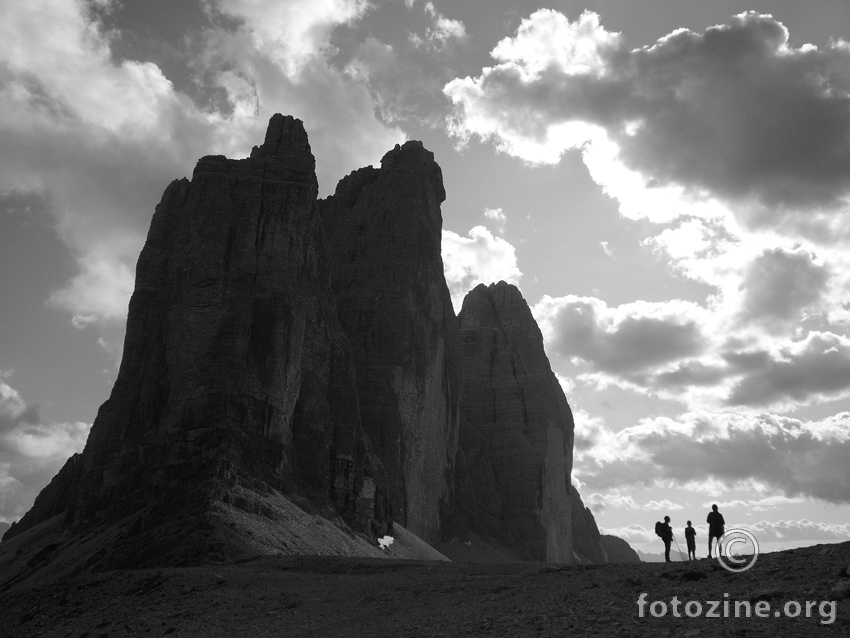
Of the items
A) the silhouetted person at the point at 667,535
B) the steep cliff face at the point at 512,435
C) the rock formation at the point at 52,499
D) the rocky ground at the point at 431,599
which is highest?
the steep cliff face at the point at 512,435

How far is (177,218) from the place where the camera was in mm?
A: 97500

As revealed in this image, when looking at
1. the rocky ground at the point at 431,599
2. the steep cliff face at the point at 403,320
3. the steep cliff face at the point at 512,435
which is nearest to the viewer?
the rocky ground at the point at 431,599

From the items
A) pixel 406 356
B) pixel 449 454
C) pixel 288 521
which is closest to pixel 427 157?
pixel 406 356

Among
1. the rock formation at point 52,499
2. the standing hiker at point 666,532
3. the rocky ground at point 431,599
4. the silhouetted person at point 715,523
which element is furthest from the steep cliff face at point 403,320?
the silhouetted person at point 715,523

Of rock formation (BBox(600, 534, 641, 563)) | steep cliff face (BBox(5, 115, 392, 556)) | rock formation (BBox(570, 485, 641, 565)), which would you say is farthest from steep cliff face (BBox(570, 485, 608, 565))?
steep cliff face (BBox(5, 115, 392, 556))

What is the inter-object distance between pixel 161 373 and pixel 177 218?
77.9ft

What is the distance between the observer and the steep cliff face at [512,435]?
419 ft

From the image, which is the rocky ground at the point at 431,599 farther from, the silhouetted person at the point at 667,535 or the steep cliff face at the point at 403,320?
the steep cliff face at the point at 403,320

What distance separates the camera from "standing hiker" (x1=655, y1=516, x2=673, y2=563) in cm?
3309

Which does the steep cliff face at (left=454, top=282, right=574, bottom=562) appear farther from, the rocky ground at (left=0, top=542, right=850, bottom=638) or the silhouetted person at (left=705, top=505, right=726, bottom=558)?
the silhouetted person at (left=705, top=505, right=726, bottom=558)

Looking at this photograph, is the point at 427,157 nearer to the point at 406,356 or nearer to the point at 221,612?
the point at 406,356

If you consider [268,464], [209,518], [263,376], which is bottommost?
[209,518]

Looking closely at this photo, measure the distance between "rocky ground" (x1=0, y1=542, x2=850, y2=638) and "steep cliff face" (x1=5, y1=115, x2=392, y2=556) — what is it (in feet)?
83.1

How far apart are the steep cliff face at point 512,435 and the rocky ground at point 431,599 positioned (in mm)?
86964
